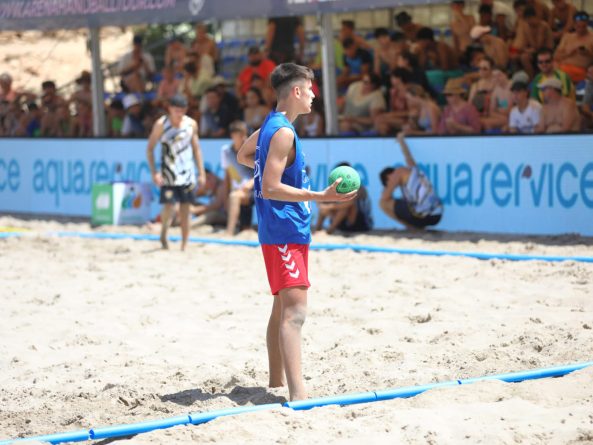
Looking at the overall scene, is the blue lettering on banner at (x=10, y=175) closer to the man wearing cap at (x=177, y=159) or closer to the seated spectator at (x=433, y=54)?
the man wearing cap at (x=177, y=159)

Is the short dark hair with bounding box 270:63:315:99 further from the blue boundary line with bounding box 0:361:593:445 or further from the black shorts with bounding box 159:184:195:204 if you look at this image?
the black shorts with bounding box 159:184:195:204

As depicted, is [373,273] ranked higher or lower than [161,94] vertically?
lower

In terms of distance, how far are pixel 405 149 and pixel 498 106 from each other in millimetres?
1195

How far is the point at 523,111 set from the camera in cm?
1187

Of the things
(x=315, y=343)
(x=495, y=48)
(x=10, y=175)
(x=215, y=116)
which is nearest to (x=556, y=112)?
(x=495, y=48)

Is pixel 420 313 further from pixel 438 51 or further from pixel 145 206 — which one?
pixel 145 206

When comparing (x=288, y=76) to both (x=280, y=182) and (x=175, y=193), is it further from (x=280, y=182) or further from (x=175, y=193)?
(x=175, y=193)

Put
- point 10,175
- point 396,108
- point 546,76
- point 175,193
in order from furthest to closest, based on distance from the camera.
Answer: point 10,175 → point 396,108 → point 546,76 → point 175,193

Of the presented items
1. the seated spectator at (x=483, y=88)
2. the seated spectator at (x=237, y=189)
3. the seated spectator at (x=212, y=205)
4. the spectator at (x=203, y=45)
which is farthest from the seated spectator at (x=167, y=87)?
the seated spectator at (x=483, y=88)

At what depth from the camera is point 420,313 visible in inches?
296

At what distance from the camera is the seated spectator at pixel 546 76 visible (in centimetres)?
1170

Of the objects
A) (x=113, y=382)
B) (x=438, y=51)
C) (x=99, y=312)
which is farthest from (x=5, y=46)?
(x=113, y=382)

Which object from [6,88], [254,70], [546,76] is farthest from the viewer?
[6,88]

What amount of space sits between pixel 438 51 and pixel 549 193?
2.85 meters
